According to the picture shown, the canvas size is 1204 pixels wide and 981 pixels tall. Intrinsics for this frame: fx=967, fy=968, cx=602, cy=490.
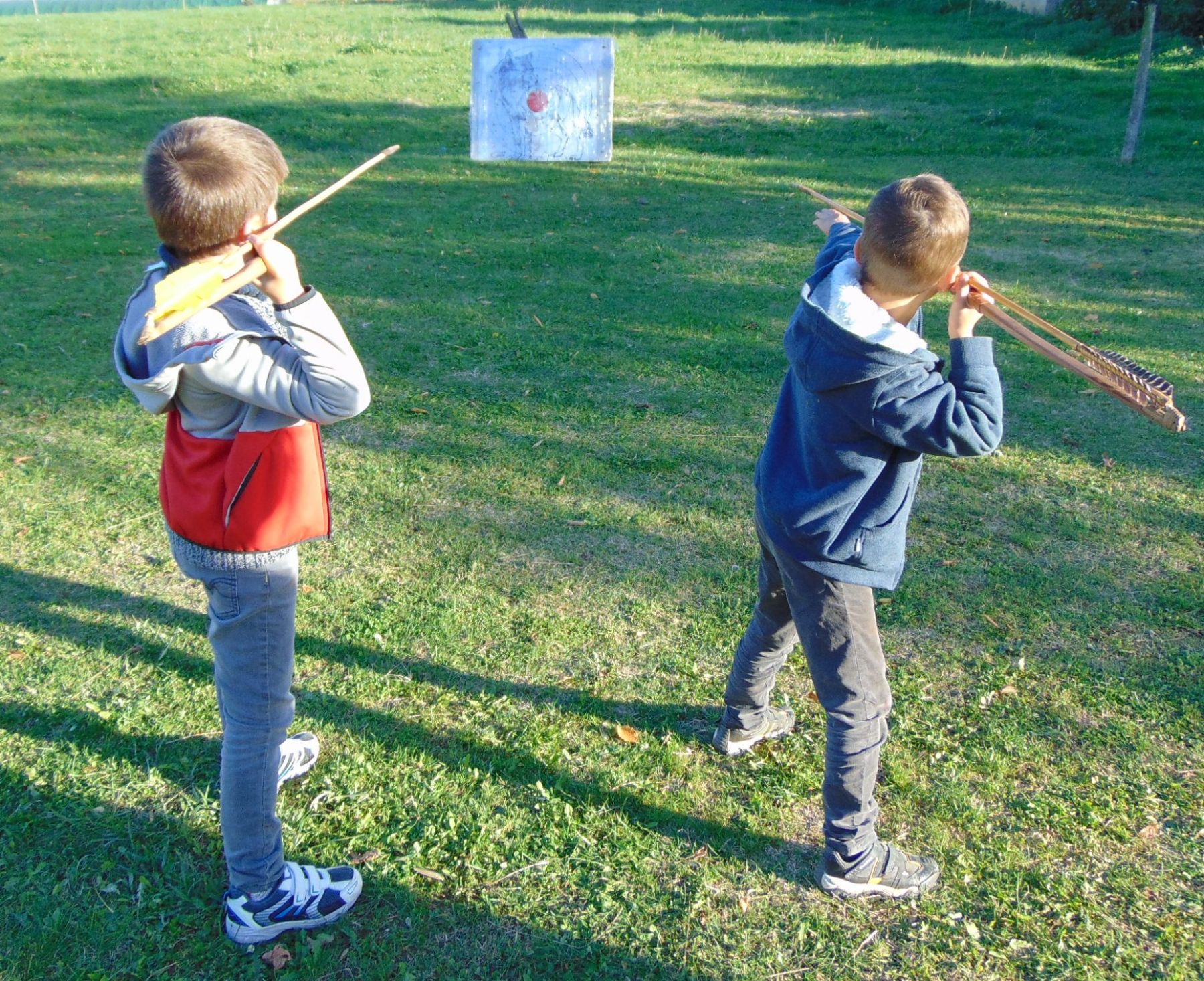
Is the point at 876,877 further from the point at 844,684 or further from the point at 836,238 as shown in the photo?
the point at 836,238

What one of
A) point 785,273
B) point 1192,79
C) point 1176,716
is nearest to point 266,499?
point 1176,716

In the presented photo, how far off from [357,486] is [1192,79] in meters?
15.3

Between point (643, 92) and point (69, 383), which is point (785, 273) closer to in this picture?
point (69, 383)

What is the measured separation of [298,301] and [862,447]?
122 centimetres

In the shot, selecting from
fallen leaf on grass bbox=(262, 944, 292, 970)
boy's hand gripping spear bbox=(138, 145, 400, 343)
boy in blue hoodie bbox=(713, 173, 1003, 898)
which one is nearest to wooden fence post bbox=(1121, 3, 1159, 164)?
boy in blue hoodie bbox=(713, 173, 1003, 898)

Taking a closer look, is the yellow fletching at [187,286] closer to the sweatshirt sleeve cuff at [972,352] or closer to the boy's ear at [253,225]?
the boy's ear at [253,225]

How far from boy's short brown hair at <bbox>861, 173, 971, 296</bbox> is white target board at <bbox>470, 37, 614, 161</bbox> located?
8.44 m

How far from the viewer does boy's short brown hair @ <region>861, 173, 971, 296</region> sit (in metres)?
2.01

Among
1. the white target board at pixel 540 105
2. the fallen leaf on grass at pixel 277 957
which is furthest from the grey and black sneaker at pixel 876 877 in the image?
the white target board at pixel 540 105

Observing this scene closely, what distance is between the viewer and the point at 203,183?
5.83 feet

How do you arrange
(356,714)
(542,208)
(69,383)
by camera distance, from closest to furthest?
(356,714)
(69,383)
(542,208)

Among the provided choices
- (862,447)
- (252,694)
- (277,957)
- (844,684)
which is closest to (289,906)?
(277,957)

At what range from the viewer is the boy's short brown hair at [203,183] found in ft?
5.83

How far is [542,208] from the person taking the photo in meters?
9.42
